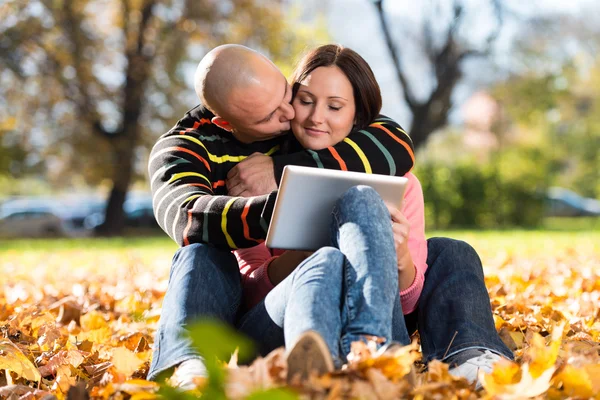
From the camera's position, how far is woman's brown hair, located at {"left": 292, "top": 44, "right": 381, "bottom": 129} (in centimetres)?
258

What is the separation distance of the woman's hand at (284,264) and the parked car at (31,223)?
22949 millimetres

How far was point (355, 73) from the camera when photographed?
2.57 m

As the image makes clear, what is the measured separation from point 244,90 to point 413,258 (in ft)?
2.59

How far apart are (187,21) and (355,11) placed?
9270mm

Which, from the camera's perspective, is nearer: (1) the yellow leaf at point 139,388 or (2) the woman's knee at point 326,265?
(1) the yellow leaf at point 139,388

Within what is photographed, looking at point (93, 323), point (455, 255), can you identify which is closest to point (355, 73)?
point (455, 255)

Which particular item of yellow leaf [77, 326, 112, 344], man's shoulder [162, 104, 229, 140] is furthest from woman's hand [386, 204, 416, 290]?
yellow leaf [77, 326, 112, 344]

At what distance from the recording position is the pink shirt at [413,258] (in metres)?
2.30

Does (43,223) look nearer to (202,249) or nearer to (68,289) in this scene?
(68,289)

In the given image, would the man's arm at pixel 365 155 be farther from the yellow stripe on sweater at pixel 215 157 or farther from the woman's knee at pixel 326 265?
the woman's knee at pixel 326 265

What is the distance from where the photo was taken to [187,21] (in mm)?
17281

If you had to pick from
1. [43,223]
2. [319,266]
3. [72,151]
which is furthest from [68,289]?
[43,223]

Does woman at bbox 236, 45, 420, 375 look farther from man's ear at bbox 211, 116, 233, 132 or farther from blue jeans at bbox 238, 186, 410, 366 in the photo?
man's ear at bbox 211, 116, 233, 132

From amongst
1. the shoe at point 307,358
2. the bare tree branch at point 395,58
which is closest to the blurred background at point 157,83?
the bare tree branch at point 395,58
